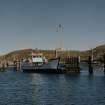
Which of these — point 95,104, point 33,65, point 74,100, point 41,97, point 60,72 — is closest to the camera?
point 95,104

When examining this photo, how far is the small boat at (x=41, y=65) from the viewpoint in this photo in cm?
17162

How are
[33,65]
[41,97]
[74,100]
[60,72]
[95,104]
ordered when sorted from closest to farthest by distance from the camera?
[95,104]
[74,100]
[41,97]
[60,72]
[33,65]

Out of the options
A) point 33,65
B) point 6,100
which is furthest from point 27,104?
point 33,65

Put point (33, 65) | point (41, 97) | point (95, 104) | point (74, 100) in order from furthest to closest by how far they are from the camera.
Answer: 1. point (33, 65)
2. point (41, 97)
3. point (74, 100)
4. point (95, 104)

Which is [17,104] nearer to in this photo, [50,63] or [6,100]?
[6,100]

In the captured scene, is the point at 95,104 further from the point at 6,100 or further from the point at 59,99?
the point at 6,100

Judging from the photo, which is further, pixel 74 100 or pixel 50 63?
pixel 50 63

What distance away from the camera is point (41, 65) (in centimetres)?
18112

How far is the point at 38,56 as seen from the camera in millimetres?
197875

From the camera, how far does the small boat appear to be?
17162 cm

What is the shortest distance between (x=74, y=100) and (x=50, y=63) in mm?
106031

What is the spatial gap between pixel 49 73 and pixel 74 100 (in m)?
108

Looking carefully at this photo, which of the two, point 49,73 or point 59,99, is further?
point 49,73

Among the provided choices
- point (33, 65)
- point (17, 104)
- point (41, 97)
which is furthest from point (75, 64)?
point (17, 104)
